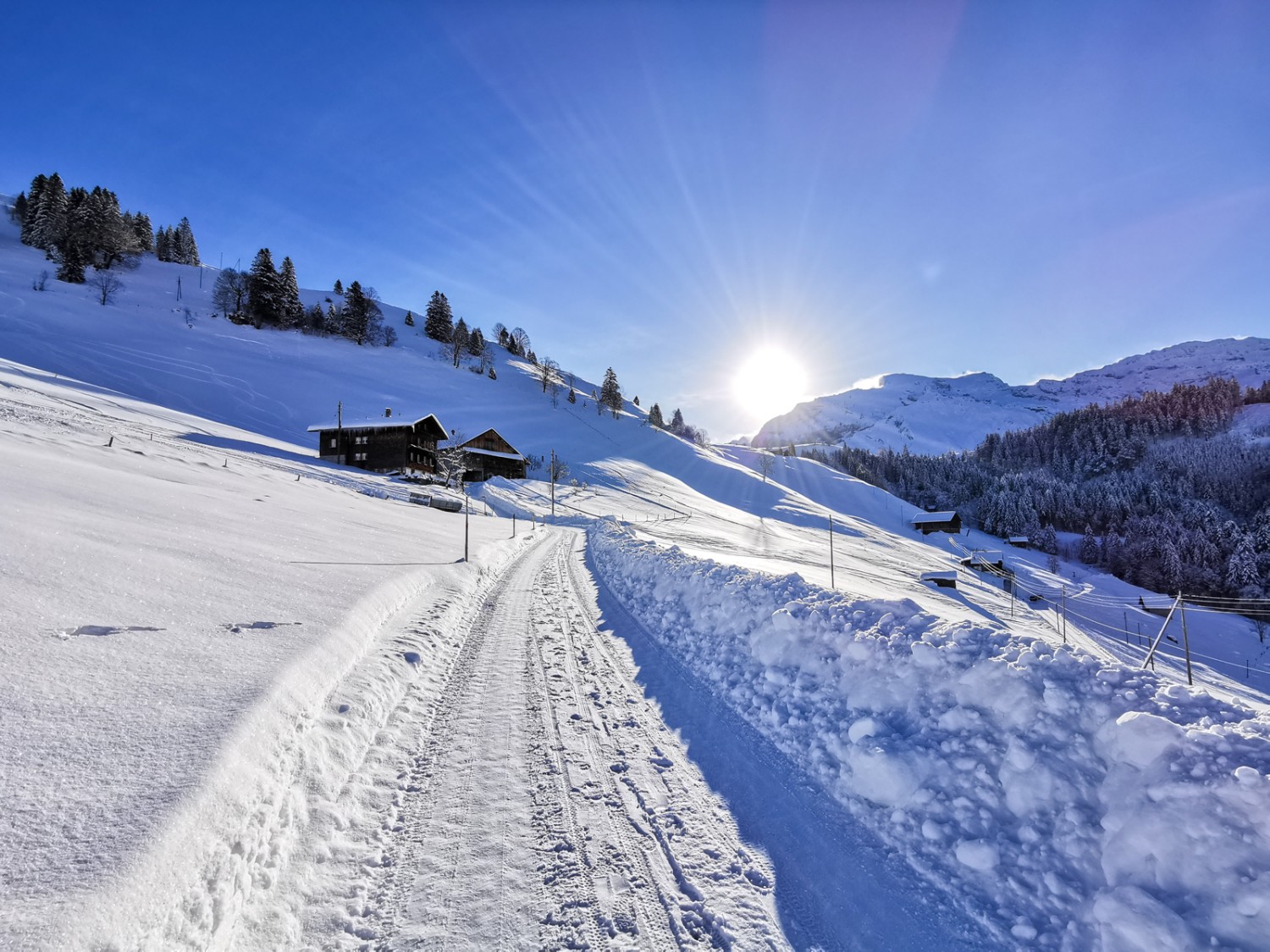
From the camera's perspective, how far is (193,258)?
112188 mm

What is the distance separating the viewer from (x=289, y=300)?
300ft

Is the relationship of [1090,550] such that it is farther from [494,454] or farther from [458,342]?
[458,342]

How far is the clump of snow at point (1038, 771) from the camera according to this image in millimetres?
3328

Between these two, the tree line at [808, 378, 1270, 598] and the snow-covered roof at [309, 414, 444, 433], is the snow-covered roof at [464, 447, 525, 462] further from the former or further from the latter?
the tree line at [808, 378, 1270, 598]

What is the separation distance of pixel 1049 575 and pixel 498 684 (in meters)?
84.7

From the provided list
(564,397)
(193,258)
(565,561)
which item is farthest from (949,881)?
(193,258)

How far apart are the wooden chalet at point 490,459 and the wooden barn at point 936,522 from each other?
6768 centimetres

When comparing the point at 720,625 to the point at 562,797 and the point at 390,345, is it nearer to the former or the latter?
the point at 562,797

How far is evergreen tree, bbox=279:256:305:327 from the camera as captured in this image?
90188 millimetres

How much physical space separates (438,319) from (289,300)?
1156 inches

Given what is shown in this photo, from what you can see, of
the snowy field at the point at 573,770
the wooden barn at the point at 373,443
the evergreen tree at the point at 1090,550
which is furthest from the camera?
the evergreen tree at the point at 1090,550

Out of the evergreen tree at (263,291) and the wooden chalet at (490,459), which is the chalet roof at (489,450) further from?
the evergreen tree at (263,291)

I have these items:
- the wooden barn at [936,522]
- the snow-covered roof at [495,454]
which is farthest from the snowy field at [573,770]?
the wooden barn at [936,522]

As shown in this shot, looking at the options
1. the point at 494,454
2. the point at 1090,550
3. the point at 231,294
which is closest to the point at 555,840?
the point at 494,454
